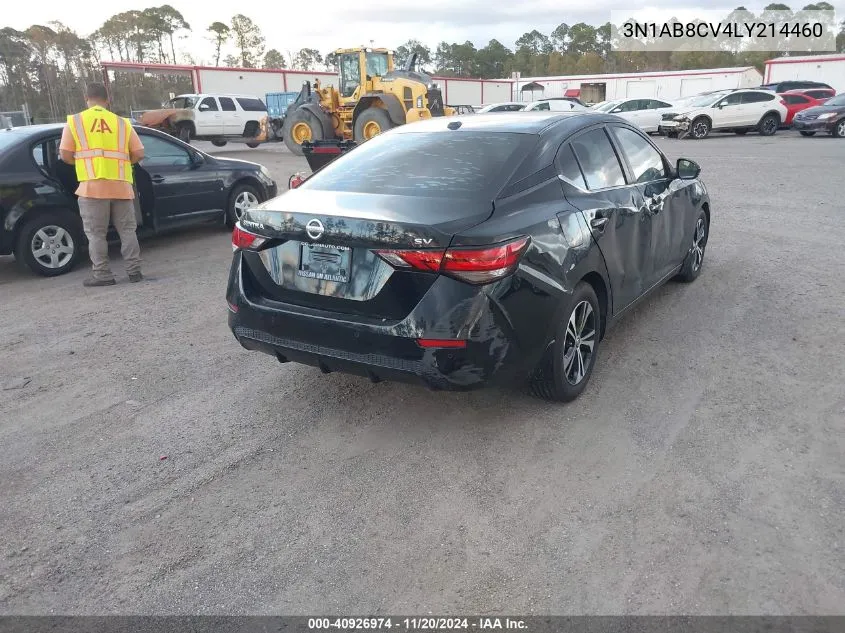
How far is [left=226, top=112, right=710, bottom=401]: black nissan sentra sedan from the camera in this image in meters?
3.21

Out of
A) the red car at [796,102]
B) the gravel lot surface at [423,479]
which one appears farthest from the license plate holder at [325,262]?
the red car at [796,102]

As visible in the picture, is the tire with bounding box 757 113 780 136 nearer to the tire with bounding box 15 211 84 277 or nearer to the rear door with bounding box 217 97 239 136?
the rear door with bounding box 217 97 239 136

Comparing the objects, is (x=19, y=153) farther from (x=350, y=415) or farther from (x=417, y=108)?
(x=417, y=108)

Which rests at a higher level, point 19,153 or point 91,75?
point 91,75

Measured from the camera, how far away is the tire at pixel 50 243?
6902 millimetres

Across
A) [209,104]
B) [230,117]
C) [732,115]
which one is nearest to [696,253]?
[732,115]

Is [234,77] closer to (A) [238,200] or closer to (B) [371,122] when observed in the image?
(B) [371,122]

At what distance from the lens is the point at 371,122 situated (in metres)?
18.8

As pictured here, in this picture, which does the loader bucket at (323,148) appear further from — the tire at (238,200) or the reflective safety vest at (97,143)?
the reflective safety vest at (97,143)

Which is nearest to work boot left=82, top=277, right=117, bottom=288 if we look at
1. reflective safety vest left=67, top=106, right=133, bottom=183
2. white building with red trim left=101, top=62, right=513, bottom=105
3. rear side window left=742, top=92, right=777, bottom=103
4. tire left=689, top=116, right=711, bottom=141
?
reflective safety vest left=67, top=106, right=133, bottom=183

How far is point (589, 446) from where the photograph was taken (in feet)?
11.6

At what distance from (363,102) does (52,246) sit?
13349mm

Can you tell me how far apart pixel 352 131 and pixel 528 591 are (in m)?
18.7

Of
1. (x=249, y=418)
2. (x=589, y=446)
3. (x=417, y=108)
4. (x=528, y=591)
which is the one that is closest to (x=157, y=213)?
(x=249, y=418)
